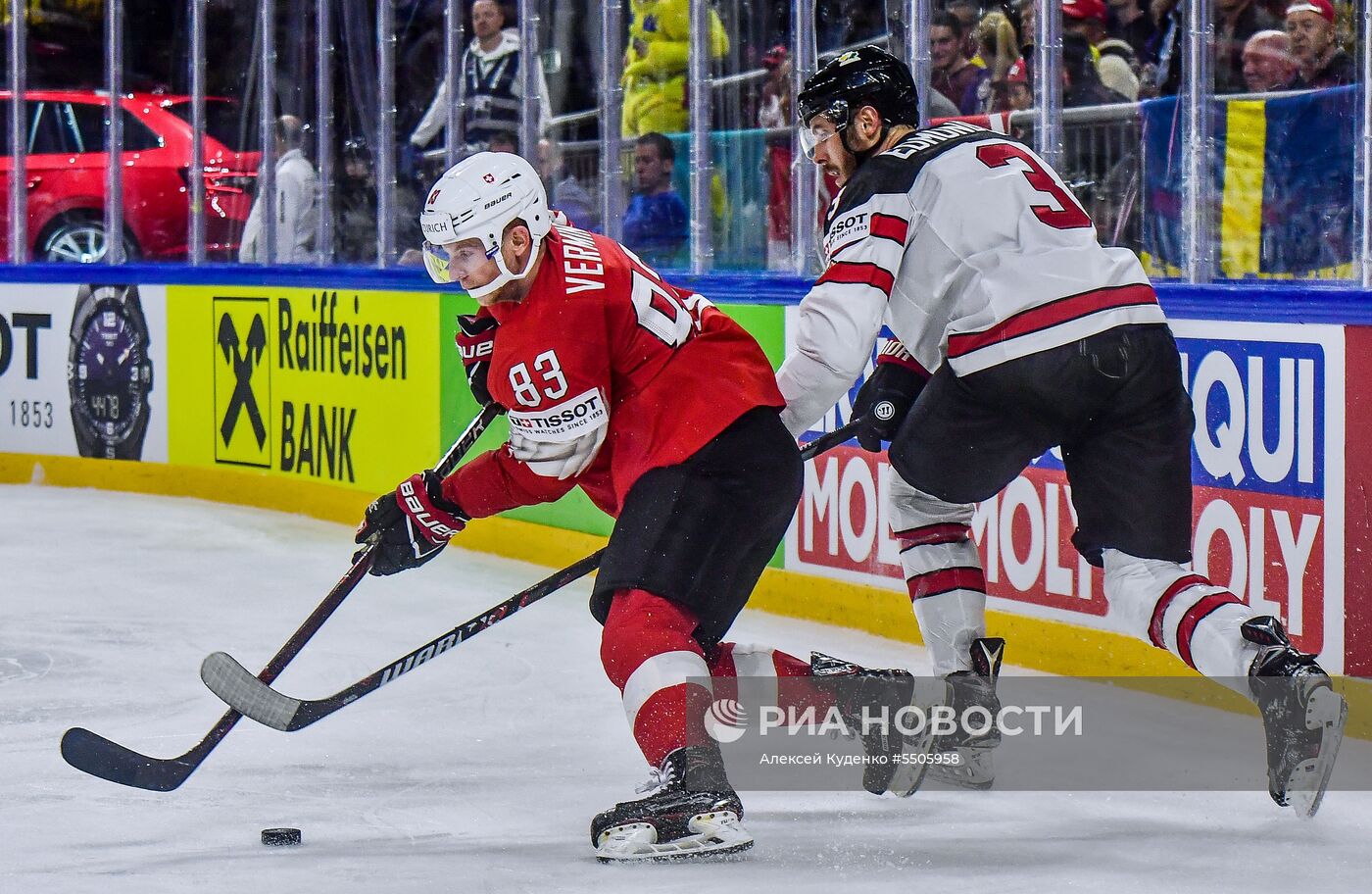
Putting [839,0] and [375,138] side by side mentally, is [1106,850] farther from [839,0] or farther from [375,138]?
[375,138]

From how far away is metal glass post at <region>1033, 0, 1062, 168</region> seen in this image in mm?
4273

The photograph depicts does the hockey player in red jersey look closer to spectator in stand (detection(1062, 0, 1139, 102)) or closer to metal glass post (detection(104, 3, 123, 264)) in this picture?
spectator in stand (detection(1062, 0, 1139, 102))

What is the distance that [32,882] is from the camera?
2562 millimetres

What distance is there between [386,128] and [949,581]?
405 cm

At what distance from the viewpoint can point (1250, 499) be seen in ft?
11.8

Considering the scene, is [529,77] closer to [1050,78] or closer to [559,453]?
[1050,78]

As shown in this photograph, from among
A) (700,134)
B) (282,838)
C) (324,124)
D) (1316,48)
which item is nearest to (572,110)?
(700,134)

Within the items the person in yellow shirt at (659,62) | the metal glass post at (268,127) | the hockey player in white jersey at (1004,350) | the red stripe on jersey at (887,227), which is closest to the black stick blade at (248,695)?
the hockey player in white jersey at (1004,350)

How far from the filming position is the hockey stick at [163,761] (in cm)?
298

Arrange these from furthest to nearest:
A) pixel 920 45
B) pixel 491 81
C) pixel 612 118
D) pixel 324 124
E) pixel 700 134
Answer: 1. pixel 324 124
2. pixel 491 81
3. pixel 612 118
4. pixel 700 134
5. pixel 920 45

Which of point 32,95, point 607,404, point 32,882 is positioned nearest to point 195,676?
point 32,882

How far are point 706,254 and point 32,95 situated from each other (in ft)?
12.8

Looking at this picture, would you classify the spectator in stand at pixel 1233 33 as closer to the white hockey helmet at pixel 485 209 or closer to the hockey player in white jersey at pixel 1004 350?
the hockey player in white jersey at pixel 1004 350

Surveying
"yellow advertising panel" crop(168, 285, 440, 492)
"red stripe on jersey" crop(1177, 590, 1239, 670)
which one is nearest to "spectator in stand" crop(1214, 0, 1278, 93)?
"red stripe on jersey" crop(1177, 590, 1239, 670)
